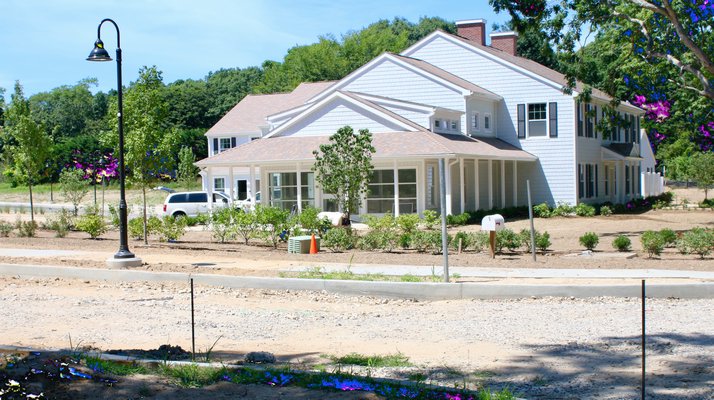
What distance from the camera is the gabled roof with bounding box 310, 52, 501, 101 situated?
35.2 meters

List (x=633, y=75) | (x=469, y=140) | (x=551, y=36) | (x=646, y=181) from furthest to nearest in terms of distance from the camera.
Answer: (x=646, y=181)
(x=469, y=140)
(x=633, y=75)
(x=551, y=36)

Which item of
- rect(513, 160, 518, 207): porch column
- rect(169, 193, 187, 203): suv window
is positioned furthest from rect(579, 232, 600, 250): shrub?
rect(169, 193, 187, 203): suv window

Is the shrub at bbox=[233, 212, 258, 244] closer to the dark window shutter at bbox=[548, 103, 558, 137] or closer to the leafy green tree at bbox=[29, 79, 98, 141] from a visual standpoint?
the dark window shutter at bbox=[548, 103, 558, 137]

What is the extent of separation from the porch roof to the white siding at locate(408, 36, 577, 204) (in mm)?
2712

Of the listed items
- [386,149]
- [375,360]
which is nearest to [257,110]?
[386,149]

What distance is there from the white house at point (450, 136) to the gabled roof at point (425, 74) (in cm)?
6

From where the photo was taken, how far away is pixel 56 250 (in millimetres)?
21219

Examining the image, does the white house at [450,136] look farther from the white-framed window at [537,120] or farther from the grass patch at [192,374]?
the grass patch at [192,374]

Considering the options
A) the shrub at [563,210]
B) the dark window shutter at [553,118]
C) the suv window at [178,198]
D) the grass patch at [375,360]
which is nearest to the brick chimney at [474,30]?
the dark window shutter at [553,118]

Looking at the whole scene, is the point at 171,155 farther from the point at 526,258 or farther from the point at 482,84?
the point at 482,84

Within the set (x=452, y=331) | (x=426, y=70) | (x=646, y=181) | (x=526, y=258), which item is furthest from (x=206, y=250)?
(x=646, y=181)

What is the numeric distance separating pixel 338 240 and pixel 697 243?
835 cm

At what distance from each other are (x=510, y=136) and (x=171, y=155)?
754 inches

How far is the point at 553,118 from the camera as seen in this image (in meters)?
37.2
